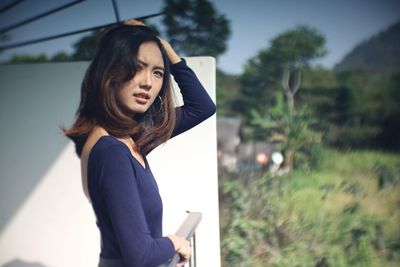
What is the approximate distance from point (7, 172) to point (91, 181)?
50.7 inches

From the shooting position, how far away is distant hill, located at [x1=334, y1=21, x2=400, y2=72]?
20.0m

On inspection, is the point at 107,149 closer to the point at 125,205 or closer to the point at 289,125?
the point at 125,205

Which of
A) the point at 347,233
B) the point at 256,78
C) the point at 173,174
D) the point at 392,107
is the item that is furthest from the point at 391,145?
the point at 173,174

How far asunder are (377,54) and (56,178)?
24.1 m

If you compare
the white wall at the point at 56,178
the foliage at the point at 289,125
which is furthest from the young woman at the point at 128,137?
the foliage at the point at 289,125

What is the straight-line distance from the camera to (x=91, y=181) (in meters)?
0.90

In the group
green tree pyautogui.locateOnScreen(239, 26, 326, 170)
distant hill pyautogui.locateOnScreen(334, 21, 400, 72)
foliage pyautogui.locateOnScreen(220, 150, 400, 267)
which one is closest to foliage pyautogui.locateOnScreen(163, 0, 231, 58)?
green tree pyautogui.locateOnScreen(239, 26, 326, 170)

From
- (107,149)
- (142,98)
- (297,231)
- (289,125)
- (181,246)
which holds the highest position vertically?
(289,125)

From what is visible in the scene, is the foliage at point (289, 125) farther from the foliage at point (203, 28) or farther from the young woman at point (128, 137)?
the foliage at point (203, 28)

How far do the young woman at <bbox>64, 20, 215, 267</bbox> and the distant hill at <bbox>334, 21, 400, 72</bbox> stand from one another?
20738 millimetres

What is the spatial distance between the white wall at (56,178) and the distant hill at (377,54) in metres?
20.2

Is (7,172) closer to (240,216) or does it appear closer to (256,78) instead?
(240,216)

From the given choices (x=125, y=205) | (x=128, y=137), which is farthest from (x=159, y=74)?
(x=125, y=205)

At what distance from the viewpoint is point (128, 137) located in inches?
42.9
